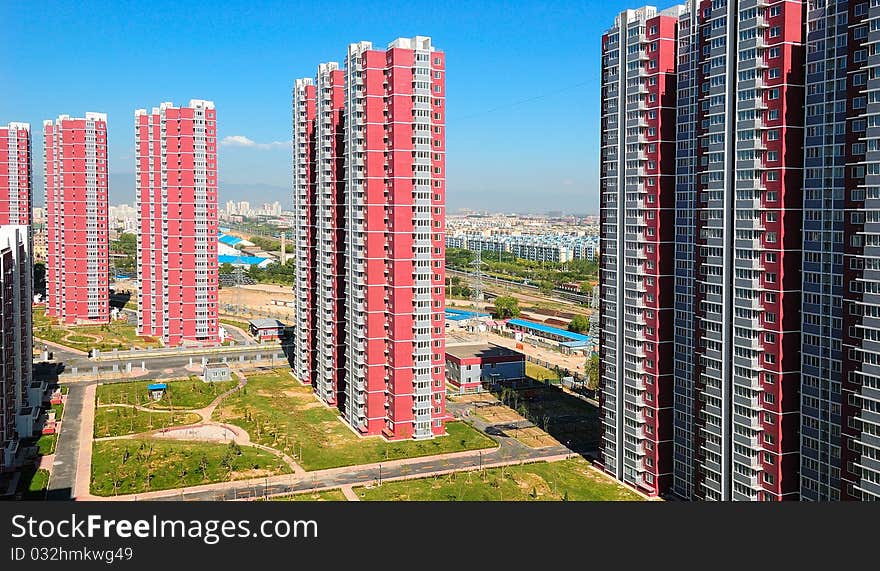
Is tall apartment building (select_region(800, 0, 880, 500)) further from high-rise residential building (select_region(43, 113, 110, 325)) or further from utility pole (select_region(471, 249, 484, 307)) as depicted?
high-rise residential building (select_region(43, 113, 110, 325))

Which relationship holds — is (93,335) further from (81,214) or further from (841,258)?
(841,258)

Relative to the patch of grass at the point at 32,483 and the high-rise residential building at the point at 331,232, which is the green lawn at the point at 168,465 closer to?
the patch of grass at the point at 32,483

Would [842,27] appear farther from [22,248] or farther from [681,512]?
[22,248]

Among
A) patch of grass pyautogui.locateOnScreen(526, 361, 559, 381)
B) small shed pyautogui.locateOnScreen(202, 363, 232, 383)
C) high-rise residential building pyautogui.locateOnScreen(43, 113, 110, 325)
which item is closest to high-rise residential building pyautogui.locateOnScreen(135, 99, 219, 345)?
high-rise residential building pyautogui.locateOnScreen(43, 113, 110, 325)

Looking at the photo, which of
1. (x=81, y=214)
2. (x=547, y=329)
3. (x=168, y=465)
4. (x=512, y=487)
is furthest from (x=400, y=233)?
(x=81, y=214)

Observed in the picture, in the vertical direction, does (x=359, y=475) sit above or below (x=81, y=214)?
below

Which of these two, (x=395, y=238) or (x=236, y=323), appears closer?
(x=395, y=238)

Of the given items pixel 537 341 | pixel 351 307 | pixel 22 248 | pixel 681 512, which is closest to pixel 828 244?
pixel 681 512

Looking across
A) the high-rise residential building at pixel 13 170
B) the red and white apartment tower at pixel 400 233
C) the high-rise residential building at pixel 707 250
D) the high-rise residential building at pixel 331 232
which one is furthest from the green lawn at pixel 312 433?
the high-rise residential building at pixel 13 170
